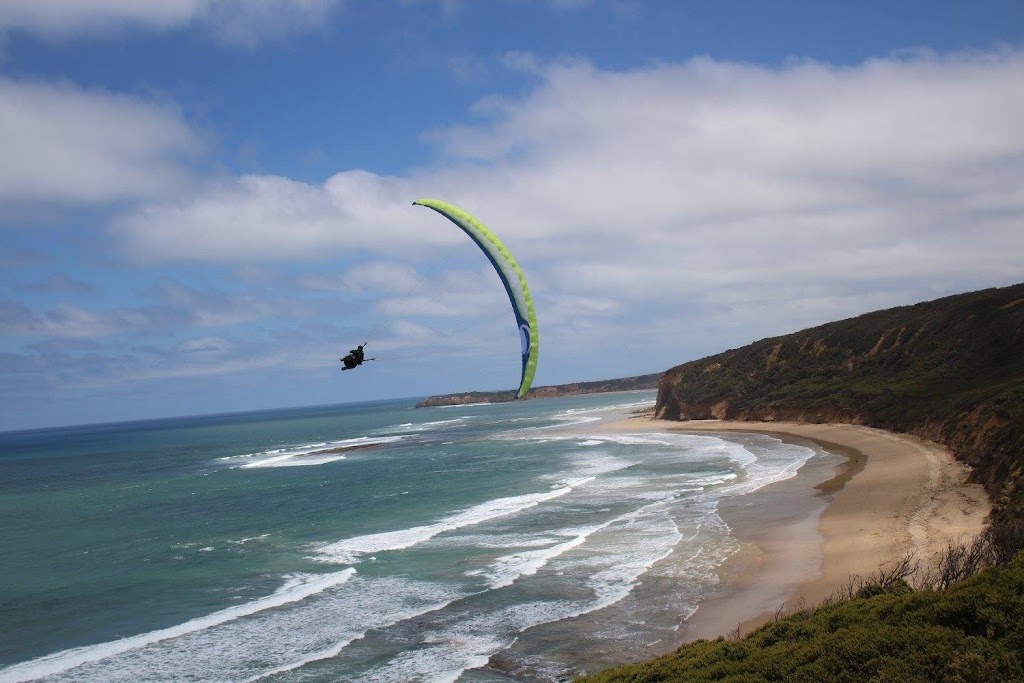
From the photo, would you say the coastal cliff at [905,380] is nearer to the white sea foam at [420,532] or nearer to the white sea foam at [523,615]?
the white sea foam at [523,615]

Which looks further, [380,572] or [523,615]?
[380,572]

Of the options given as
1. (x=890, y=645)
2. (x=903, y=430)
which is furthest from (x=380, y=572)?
(x=903, y=430)

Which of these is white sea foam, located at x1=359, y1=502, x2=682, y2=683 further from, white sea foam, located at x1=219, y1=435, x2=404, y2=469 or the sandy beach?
white sea foam, located at x1=219, y1=435, x2=404, y2=469

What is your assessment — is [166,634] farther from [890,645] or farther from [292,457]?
[292,457]

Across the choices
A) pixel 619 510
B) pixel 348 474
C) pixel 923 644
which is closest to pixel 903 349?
pixel 619 510

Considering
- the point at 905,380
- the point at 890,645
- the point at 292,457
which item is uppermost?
the point at 905,380

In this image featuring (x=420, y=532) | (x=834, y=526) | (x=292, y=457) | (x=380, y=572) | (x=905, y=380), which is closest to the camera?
(x=380, y=572)
